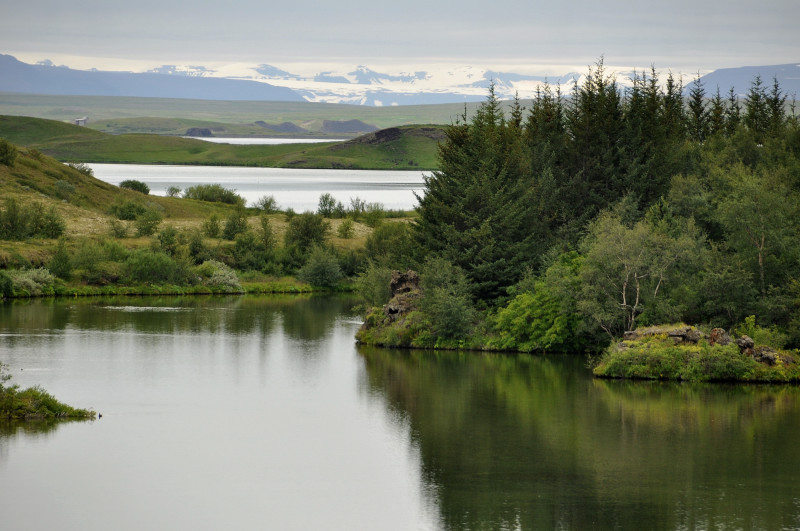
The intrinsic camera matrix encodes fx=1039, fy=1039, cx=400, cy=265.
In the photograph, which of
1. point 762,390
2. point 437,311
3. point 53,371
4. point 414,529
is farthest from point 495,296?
point 414,529

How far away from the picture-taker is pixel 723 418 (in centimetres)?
3516

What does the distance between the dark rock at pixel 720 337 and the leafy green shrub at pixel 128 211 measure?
6771 centimetres

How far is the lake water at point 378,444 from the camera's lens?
2469 centimetres

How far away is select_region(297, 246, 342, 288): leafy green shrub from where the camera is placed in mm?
82062

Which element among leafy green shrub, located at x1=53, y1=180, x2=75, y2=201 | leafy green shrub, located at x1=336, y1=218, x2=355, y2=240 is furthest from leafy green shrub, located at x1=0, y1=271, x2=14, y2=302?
leafy green shrub, located at x1=53, y1=180, x2=75, y2=201

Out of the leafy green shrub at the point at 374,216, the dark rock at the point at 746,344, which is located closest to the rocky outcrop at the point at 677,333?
the dark rock at the point at 746,344

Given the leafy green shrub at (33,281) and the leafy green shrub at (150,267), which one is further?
the leafy green shrub at (150,267)

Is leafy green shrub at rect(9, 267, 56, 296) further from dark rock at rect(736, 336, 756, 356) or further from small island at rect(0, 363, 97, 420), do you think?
dark rock at rect(736, 336, 756, 356)

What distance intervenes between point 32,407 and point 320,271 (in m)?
49.4

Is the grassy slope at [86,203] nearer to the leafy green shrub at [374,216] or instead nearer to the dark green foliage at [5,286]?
the leafy green shrub at [374,216]

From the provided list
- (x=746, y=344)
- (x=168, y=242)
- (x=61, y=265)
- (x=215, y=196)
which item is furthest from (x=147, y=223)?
(x=746, y=344)

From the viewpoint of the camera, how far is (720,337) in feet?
135

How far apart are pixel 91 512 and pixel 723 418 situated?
21108 millimetres

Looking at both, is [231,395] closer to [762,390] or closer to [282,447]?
[282,447]
